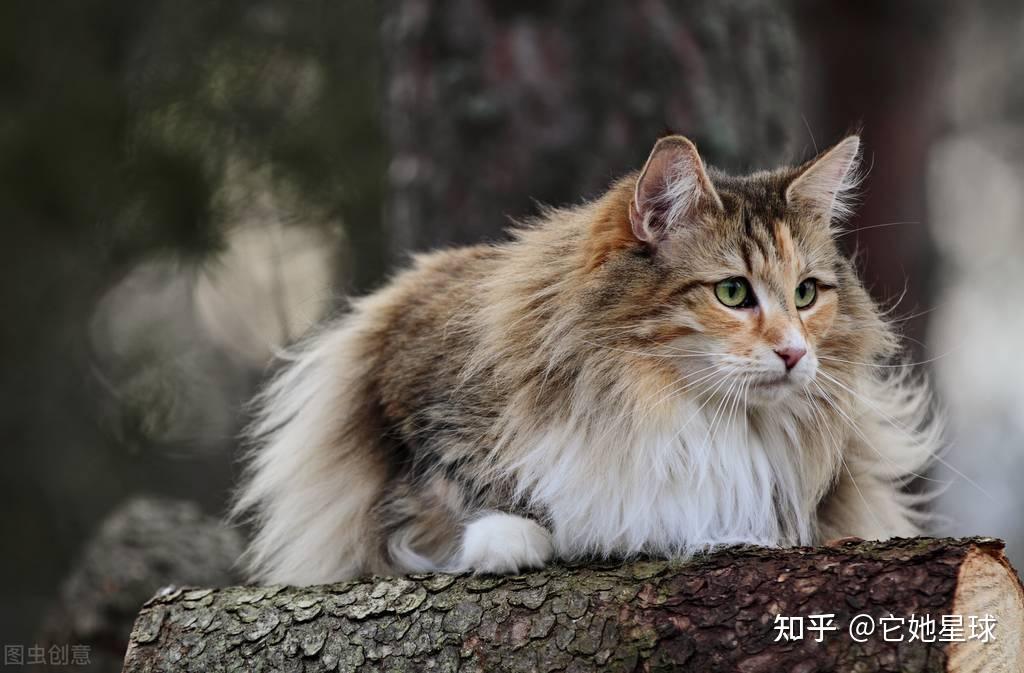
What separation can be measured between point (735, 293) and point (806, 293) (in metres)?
0.24

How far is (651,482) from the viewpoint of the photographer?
9.55ft

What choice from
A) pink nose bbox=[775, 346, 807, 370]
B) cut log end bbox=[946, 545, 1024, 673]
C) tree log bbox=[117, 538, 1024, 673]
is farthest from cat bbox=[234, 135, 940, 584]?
cut log end bbox=[946, 545, 1024, 673]

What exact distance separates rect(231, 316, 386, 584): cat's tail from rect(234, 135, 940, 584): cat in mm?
14

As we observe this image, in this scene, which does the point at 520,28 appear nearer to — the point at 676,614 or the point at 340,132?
the point at 340,132

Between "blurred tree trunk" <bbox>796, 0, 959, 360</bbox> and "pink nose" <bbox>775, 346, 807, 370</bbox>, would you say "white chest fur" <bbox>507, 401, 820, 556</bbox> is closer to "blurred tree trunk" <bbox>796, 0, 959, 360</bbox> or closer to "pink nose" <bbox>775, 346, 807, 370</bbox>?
"pink nose" <bbox>775, 346, 807, 370</bbox>

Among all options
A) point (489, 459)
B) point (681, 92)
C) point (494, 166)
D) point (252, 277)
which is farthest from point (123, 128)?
point (489, 459)

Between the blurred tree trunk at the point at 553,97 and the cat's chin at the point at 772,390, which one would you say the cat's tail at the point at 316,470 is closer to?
the cat's chin at the point at 772,390

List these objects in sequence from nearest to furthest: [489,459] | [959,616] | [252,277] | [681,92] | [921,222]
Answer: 1. [959,616]
2. [489,459]
3. [681,92]
4. [921,222]
5. [252,277]

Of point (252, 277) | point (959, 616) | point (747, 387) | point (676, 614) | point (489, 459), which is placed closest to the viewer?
point (959, 616)

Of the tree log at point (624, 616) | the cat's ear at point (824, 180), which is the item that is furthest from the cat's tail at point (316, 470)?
the cat's ear at point (824, 180)

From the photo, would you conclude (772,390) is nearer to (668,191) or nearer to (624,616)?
(668,191)

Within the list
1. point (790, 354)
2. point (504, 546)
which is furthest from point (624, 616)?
point (790, 354)

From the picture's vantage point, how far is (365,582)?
2861mm

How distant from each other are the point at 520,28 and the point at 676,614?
3317 mm
